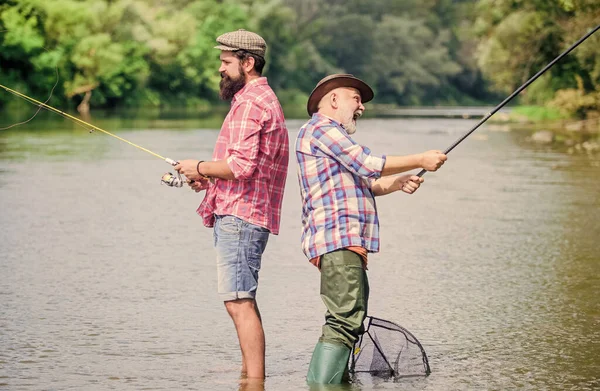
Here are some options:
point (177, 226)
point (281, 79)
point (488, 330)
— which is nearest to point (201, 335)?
point (488, 330)

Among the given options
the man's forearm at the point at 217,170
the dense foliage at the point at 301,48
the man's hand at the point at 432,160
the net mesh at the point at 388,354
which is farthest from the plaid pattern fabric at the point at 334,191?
the dense foliage at the point at 301,48

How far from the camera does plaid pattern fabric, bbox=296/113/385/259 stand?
5.55 meters

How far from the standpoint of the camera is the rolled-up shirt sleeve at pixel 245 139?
18.5 ft

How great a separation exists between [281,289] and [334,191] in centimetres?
320

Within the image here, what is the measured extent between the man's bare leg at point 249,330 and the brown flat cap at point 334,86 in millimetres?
1009

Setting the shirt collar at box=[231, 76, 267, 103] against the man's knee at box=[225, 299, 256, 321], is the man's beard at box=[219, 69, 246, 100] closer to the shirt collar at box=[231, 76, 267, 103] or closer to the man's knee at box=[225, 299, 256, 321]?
the shirt collar at box=[231, 76, 267, 103]

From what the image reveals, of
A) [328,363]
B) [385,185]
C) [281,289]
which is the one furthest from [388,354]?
[281,289]

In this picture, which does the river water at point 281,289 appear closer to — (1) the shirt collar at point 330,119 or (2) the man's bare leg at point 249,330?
(2) the man's bare leg at point 249,330

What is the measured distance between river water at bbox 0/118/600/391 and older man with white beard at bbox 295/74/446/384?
1.57 ft

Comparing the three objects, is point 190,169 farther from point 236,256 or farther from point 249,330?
point 249,330

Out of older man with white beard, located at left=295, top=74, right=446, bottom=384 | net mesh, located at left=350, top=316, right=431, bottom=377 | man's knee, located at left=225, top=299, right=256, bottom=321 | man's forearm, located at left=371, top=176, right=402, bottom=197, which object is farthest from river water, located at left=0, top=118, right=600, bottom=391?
man's forearm, located at left=371, top=176, right=402, bottom=197

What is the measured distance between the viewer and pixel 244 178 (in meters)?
5.66

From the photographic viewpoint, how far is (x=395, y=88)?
10350 cm

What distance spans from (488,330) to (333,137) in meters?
2.29
